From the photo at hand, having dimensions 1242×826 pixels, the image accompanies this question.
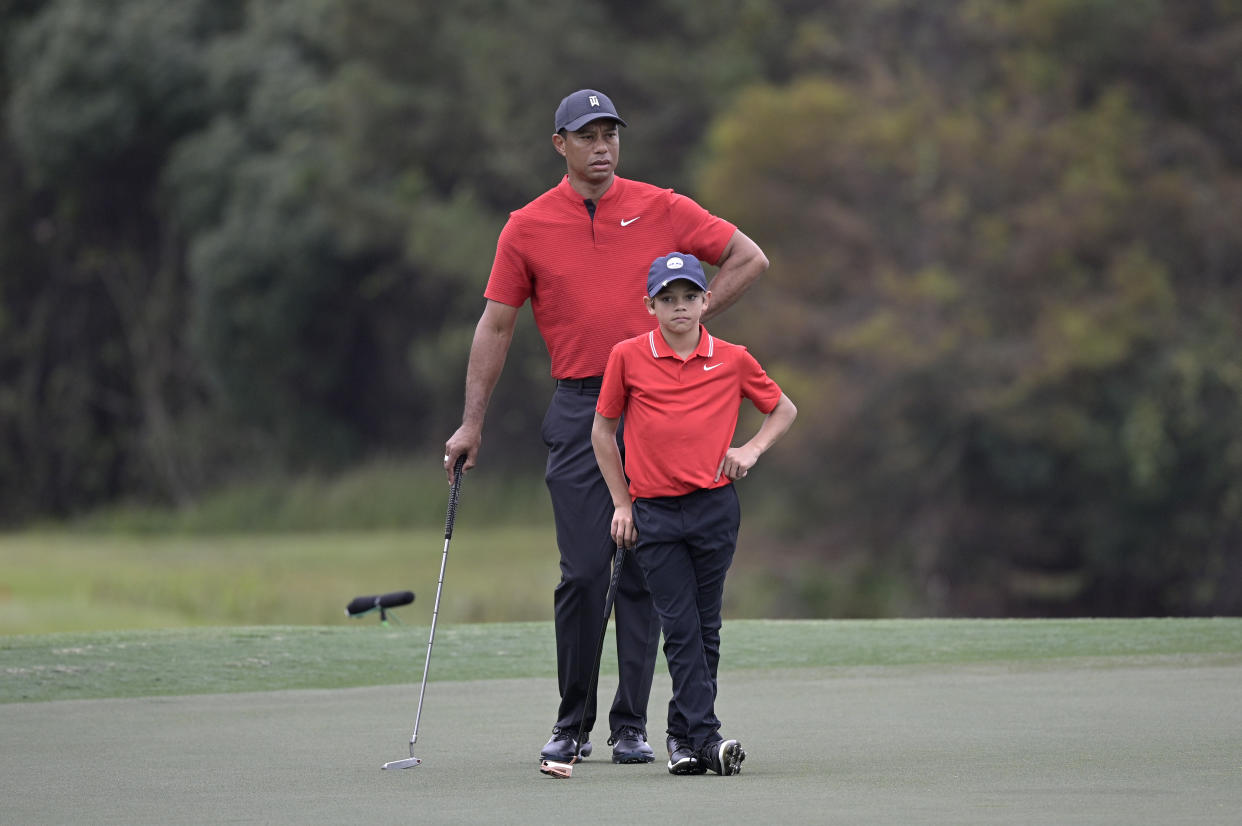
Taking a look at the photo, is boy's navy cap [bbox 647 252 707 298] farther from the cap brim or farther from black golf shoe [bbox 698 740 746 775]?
black golf shoe [bbox 698 740 746 775]

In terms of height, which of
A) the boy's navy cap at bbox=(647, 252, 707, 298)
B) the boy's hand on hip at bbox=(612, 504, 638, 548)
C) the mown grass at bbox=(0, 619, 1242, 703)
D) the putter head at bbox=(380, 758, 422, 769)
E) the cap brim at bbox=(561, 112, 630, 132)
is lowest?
the putter head at bbox=(380, 758, 422, 769)

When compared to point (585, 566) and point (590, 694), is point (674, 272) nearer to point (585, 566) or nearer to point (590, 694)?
point (585, 566)

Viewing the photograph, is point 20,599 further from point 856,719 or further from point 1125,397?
point 856,719

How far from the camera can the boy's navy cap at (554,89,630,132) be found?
265 inches

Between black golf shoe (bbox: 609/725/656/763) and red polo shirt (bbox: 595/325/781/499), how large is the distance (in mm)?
803

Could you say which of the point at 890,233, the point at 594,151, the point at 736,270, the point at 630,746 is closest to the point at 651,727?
the point at 630,746

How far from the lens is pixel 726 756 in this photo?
5.98 metres

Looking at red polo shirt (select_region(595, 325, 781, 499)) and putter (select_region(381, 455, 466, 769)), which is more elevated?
red polo shirt (select_region(595, 325, 781, 499))

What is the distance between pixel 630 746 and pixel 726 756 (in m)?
0.74

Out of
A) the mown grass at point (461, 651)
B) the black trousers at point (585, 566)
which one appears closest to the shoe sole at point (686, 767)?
the black trousers at point (585, 566)

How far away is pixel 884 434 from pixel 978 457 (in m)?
1.41

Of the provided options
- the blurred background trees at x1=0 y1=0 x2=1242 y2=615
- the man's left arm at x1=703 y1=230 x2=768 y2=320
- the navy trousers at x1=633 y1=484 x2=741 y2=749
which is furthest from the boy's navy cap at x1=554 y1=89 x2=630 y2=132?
the blurred background trees at x1=0 y1=0 x2=1242 y2=615

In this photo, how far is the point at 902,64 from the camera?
28.7m

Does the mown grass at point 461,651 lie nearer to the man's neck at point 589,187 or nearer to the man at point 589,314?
the man at point 589,314
